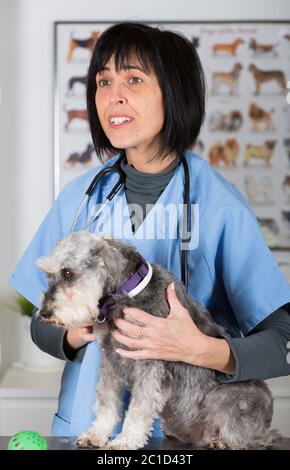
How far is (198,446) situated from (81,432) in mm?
235

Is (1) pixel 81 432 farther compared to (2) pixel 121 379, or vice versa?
(1) pixel 81 432

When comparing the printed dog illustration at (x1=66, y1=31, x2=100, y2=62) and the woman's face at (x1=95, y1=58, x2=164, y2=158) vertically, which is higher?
the printed dog illustration at (x1=66, y1=31, x2=100, y2=62)

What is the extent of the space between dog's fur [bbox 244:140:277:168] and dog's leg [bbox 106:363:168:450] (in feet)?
6.65

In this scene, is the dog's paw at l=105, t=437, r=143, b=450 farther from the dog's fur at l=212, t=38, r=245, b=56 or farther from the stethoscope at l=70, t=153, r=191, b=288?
the dog's fur at l=212, t=38, r=245, b=56

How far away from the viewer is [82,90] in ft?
9.83

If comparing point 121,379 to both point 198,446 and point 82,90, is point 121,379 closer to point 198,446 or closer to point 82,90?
point 198,446

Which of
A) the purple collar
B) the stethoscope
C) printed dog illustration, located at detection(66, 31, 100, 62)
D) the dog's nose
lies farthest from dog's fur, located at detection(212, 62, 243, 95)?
the dog's nose

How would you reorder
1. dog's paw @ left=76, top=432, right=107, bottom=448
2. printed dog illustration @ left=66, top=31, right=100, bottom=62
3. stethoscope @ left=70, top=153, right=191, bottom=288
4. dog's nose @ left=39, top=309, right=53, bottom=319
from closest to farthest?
dog's nose @ left=39, top=309, right=53, bottom=319, dog's paw @ left=76, top=432, right=107, bottom=448, stethoscope @ left=70, top=153, right=191, bottom=288, printed dog illustration @ left=66, top=31, right=100, bottom=62

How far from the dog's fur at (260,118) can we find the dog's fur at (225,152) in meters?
0.11

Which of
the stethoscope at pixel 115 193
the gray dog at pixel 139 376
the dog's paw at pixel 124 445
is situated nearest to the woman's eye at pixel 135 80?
the stethoscope at pixel 115 193

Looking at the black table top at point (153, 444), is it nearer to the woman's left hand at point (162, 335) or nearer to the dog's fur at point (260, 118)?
the woman's left hand at point (162, 335)

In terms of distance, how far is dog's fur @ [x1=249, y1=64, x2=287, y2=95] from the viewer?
2.99 meters

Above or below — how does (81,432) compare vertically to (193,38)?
below
